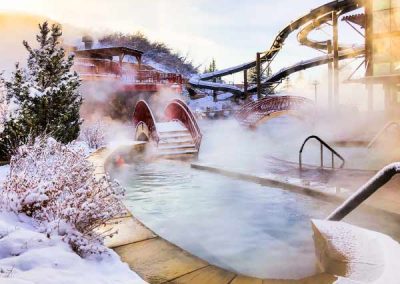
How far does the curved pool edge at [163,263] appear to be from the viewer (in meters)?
3.42

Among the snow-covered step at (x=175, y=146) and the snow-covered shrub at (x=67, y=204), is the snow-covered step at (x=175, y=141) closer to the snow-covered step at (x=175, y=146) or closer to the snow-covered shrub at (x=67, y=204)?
the snow-covered step at (x=175, y=146)

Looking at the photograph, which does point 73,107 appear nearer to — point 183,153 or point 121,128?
point 183,153

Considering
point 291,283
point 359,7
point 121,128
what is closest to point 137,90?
point 121,128

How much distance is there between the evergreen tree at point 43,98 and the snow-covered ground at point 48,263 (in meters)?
7.06

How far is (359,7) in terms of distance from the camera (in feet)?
Answer: 78.2

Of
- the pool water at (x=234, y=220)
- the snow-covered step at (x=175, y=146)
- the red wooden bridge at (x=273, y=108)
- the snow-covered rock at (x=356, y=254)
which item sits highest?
the red wooden bridge at (x=273, y=108)

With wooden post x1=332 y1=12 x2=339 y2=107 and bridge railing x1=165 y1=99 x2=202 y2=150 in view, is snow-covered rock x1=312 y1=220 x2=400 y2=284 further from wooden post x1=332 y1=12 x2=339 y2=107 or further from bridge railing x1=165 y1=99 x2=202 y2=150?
wooden post x1=332 y1=12 x2=339 y2=107

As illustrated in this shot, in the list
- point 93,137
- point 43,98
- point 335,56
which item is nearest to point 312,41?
point 335,56

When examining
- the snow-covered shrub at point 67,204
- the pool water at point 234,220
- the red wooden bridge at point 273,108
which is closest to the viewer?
the snow-covered shrub at point 67,204

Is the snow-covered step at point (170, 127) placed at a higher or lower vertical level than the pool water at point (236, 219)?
higher

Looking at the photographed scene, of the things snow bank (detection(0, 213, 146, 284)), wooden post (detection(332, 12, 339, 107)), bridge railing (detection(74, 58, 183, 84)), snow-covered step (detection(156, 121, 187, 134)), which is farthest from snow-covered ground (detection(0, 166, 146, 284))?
wooden post (detection(332, 12, 339, 107))

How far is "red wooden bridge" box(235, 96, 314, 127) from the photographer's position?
2358 cm

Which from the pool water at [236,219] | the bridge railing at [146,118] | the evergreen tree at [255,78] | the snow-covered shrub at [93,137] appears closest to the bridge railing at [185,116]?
the bridge railing at [146,118]

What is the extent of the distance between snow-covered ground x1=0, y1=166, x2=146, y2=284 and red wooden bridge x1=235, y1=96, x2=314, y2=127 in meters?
20.5
